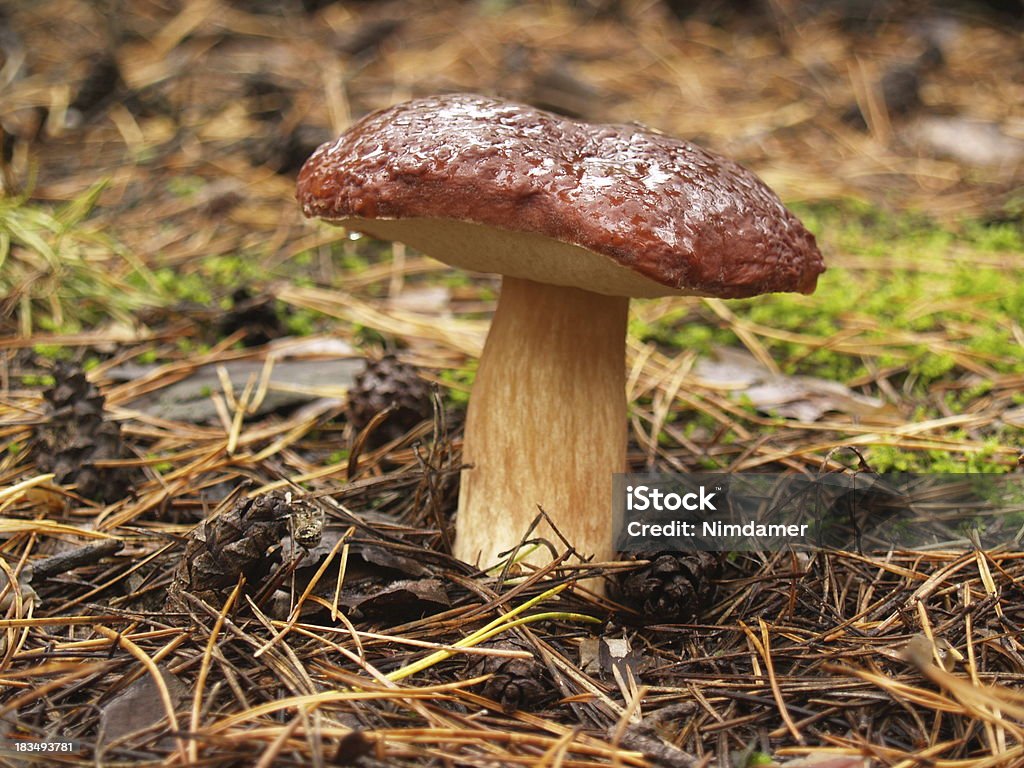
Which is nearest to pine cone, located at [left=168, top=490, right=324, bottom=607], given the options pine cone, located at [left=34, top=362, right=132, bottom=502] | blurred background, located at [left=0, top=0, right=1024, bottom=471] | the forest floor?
the forest floor

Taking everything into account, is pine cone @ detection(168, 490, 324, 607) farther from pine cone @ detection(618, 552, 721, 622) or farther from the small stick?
pine cone @ detection(618, 552, 721, 622)

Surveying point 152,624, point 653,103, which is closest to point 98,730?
point 152,624

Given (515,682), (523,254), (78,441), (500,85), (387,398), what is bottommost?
(515,682)

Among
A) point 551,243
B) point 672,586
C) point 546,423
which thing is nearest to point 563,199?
point 551,243

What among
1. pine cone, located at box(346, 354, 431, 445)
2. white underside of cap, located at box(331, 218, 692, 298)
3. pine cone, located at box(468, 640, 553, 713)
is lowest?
pine cone, located at box(468, 640, 553, 713)

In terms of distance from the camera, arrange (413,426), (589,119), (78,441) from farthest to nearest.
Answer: (589,119) < (413,426) < (78,441)

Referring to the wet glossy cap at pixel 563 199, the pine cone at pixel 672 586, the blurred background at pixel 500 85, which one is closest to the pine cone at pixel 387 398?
the wet glossy cap at pixel 563 199

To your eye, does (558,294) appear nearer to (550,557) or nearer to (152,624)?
(550,557)

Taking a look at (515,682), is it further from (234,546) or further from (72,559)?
(72,559)
